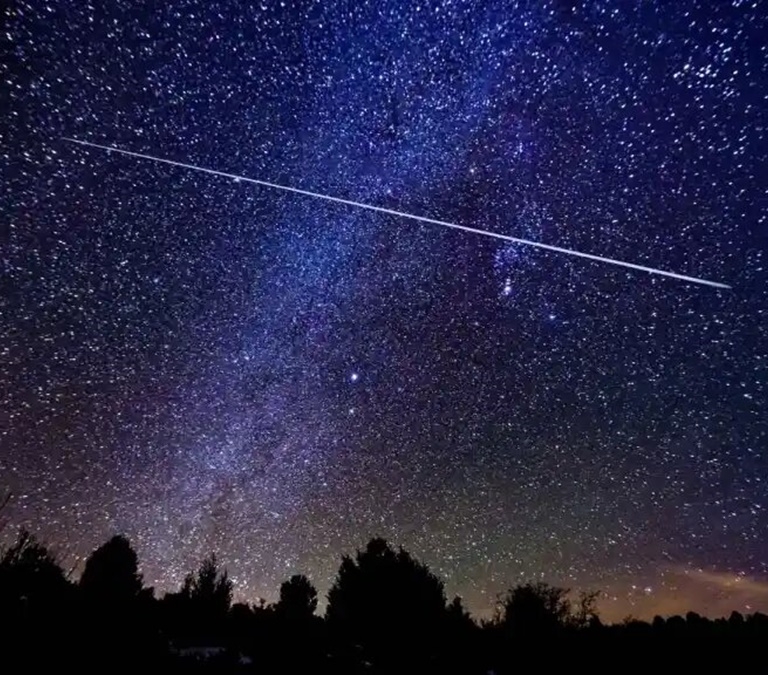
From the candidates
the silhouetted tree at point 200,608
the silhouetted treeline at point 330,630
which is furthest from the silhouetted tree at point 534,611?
the silhouetted tree at point 200,608

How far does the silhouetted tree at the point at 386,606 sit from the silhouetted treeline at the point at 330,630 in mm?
A: 81

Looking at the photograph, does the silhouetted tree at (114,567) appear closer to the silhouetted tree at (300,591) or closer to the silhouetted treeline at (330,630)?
the silhouetted treeline at (330,630)

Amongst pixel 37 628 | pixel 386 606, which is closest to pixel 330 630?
pixel 386 606

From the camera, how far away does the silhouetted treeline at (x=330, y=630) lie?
38.8 ft

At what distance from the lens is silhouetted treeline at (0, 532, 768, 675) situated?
38.8ft

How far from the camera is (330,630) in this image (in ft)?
112

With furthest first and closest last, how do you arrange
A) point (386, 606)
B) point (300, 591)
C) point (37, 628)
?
1. point (300, 591)
2. point (386, 606)
3. point (37, 628)

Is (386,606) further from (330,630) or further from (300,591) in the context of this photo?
(300,591)

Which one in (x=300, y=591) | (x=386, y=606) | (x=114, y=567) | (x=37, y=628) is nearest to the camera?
(x=37, y=628)

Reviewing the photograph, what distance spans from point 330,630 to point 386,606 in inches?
164

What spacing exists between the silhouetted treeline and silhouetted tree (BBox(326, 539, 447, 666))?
0.08 meters

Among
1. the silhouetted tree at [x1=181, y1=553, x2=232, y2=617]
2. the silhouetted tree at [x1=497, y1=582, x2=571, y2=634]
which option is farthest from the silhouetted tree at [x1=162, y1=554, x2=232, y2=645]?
the silhouetted tree at [x1=497, y1=582, x2=571, y2=634]

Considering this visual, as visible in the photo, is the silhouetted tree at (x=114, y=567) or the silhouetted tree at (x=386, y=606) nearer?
the silhouetted tree at (x=386, y=606)

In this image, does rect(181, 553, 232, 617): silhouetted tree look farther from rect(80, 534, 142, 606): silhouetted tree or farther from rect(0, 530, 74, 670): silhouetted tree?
rect(0, 530, 74, 670): silhouetted tree
